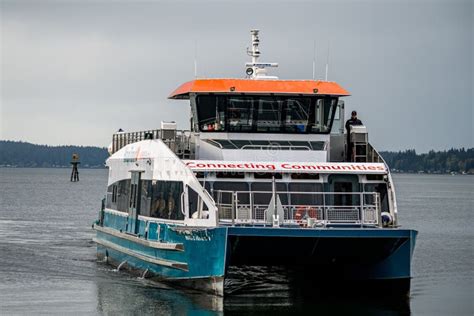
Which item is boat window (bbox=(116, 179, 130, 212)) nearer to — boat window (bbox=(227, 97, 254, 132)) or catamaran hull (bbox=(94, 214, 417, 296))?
catamaran hull (bbox=(94, 214, 417, 296))

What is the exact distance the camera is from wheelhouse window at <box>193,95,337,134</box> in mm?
24766

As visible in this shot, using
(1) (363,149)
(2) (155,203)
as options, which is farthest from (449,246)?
(2) (155,203)

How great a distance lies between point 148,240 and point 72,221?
28252 mm

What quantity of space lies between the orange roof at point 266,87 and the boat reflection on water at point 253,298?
4.49m

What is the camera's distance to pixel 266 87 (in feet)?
81.0

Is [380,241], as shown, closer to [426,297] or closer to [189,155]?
[426,297]

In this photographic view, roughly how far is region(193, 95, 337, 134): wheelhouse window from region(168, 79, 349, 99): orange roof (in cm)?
21

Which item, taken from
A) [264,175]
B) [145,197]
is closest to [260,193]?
[264,175]

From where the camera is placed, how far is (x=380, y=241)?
2195 cm

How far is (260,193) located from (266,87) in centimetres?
289

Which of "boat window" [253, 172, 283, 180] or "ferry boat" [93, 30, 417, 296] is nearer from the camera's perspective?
"ferry boat" [93, 30, 417, 296]

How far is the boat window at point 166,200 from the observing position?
2288 centimetres

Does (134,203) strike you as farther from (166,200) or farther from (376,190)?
(376,190)

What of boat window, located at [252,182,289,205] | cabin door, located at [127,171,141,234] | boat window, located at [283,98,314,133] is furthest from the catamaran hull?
boat window, located at [283,98,314,133]
